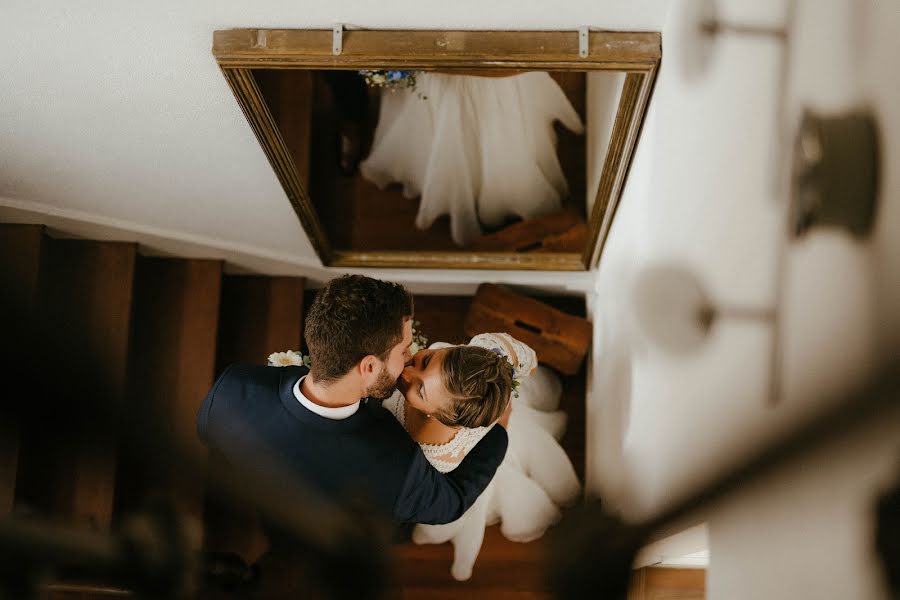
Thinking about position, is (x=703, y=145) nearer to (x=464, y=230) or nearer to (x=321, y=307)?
(x=321, y=307)

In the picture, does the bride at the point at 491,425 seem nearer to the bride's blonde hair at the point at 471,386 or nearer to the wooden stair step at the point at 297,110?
the bride's blonde hair at the point at 471,386

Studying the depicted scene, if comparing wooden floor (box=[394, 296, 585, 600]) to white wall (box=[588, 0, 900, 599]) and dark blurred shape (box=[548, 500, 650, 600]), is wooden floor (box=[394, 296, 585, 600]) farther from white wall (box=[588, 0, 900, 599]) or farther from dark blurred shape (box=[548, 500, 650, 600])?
dark blurred shape (box=[548, 500, 650, 600])

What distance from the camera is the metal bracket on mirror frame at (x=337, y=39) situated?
87.6 inches

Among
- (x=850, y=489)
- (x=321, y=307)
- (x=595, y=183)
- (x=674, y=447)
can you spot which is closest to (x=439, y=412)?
(x=321, y=307)

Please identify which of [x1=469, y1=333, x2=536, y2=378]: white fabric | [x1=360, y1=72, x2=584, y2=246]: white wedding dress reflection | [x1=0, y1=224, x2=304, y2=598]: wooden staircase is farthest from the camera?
[x1=360, y1=72, x2=584, y2=246]: white wedding dress reflection

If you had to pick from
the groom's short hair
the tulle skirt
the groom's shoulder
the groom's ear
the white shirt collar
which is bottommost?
the tulle skirt

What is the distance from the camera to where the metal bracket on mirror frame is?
222cm

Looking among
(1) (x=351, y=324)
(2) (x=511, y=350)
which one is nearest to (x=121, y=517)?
(1) (x=351, y=324)

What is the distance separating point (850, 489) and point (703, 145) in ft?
3.34

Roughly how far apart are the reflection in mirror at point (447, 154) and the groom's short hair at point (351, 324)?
135 centimetres

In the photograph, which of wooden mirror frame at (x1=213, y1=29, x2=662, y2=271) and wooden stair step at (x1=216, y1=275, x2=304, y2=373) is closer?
wooden mirror frame at (x1=213, y1=29, x2=662, y2=271)

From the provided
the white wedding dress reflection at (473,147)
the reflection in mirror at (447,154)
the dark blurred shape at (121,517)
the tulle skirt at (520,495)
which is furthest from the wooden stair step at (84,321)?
the dark blurred shape at (121,517)

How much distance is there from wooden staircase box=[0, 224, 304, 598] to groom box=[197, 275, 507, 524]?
0.61 metres

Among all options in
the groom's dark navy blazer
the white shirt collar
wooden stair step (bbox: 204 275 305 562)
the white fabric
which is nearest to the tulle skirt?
the white fabric
